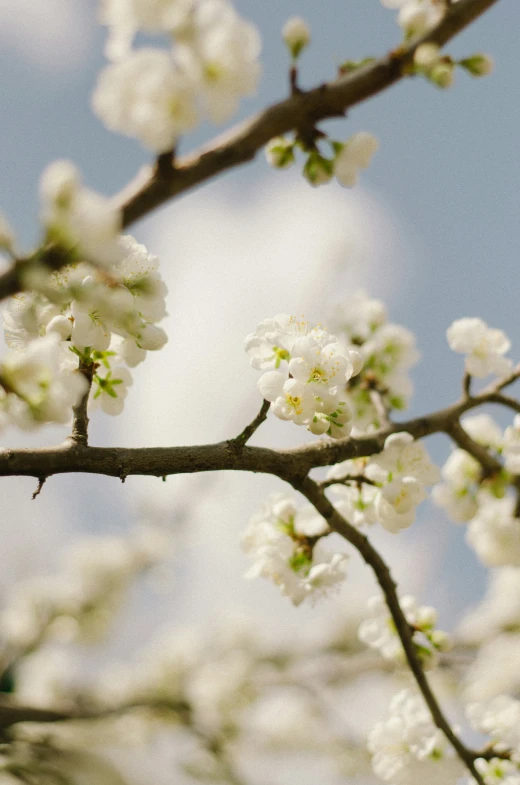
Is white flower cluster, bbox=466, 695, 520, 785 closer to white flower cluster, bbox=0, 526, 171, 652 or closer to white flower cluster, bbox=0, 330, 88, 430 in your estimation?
white flower cluster, bbox=0, 330, 88, 430

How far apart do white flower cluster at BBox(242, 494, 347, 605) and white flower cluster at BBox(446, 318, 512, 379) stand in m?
0.70

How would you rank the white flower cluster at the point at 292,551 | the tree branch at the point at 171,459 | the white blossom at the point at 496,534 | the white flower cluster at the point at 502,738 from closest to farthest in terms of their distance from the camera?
1. the tree branch at the point at 171,459
2. the white flower cluster at the point at 292,551
3. the white flower cluster at the point at 502,738
4. the white blossom at the point at 496,534

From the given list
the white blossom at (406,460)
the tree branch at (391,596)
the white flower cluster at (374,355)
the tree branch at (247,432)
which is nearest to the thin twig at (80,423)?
the tree branch at (247,432)

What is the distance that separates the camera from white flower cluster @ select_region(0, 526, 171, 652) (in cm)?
555

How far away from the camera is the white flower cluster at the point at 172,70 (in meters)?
1.02

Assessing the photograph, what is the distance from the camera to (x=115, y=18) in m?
1.08

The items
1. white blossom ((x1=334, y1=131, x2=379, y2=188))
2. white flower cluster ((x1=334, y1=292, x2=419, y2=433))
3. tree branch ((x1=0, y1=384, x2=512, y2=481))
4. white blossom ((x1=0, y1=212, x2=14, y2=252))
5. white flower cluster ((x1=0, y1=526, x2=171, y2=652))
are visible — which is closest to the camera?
white blossom ((x1=0, y1=212, x2=14, y2=252))

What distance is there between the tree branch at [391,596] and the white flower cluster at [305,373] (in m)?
0.20

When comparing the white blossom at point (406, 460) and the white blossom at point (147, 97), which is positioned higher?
the white blossom at point (147, 97)

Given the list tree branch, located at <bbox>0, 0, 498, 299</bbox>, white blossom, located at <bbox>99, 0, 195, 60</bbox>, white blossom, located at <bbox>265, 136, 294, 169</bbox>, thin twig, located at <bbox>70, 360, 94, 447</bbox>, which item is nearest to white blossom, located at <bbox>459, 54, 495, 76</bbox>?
tree branch, located at <bbox>0, 0, 498, 299</bbox>

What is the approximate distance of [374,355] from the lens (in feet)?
8.11

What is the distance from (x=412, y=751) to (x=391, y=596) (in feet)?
2.02

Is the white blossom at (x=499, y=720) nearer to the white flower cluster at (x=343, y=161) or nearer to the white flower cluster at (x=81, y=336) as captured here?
the white flower cluster at (x=81, y=336)

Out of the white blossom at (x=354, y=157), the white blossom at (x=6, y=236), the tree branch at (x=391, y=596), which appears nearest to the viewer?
the white blossom at (x=6, y=236)
